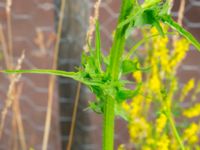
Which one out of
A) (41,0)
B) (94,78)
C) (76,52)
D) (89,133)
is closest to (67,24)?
(76,52)

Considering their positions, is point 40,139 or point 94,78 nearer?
point 94,78

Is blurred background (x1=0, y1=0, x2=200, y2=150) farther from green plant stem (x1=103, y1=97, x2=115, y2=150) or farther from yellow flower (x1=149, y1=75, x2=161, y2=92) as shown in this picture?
green plant stem (x1=103, y1=97, x2=115, y2=150)

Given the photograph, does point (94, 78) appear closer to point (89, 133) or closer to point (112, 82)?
point (112, 82)

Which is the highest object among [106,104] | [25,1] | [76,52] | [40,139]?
[25,1]

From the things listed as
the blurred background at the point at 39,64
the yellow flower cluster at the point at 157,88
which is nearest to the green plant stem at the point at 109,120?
the yellow flower cluster at the point at 157,88

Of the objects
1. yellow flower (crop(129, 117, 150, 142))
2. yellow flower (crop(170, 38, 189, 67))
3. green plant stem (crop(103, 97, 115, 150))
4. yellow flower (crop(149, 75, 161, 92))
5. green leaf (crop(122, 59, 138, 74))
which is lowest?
yellow flower (crop(129, 117, 150, 142))

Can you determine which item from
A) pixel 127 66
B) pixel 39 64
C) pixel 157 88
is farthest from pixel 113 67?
pixel 39 64

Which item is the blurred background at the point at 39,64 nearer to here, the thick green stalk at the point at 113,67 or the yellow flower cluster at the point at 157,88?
the yellow flower cluster at the point at 157,88

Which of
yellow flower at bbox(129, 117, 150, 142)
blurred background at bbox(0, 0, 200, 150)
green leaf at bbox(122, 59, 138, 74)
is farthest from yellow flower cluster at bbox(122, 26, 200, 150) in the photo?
green leaf at bbox(122, 59, 138, 74)
